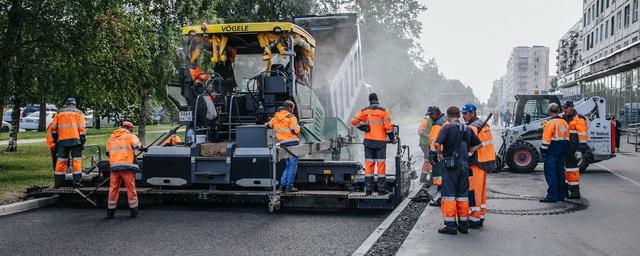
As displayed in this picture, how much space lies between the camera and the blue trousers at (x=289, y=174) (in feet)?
30.6

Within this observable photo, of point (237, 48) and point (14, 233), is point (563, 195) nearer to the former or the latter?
point (237, 48)

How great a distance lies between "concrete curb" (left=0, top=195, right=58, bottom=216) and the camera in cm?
912

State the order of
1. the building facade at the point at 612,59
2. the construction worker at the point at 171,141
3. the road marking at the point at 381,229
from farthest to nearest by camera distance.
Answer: the building facade at the point at 612,59, the construction worker at the point at 171,141, the road marking at the point at 381,229

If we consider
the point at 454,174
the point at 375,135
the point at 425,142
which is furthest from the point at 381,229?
the point at 425,142

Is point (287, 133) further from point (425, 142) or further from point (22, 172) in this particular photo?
point (22, 172)

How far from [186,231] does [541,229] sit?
4.52m

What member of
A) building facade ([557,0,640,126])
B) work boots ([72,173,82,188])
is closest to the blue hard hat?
work boots ([72,173,82,188])

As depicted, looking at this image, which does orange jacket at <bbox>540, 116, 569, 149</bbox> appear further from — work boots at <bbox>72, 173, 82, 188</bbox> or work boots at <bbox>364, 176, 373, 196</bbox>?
work boots at <bbox>72, 173, 82, 188</bbox>

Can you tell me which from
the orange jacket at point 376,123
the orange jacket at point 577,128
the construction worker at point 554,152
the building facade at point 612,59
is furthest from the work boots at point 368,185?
the building facade at point 612,59

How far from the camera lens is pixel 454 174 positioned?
24.4 feet

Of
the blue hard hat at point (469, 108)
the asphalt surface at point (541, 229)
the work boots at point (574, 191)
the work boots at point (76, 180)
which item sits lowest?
the asphalt surface at point (541, 229)

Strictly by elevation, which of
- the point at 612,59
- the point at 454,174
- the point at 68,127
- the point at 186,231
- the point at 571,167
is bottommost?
the point at 186,231

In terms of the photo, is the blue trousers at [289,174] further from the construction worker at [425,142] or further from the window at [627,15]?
the window at [627,15]

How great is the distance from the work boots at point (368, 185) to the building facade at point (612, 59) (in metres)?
23.5
